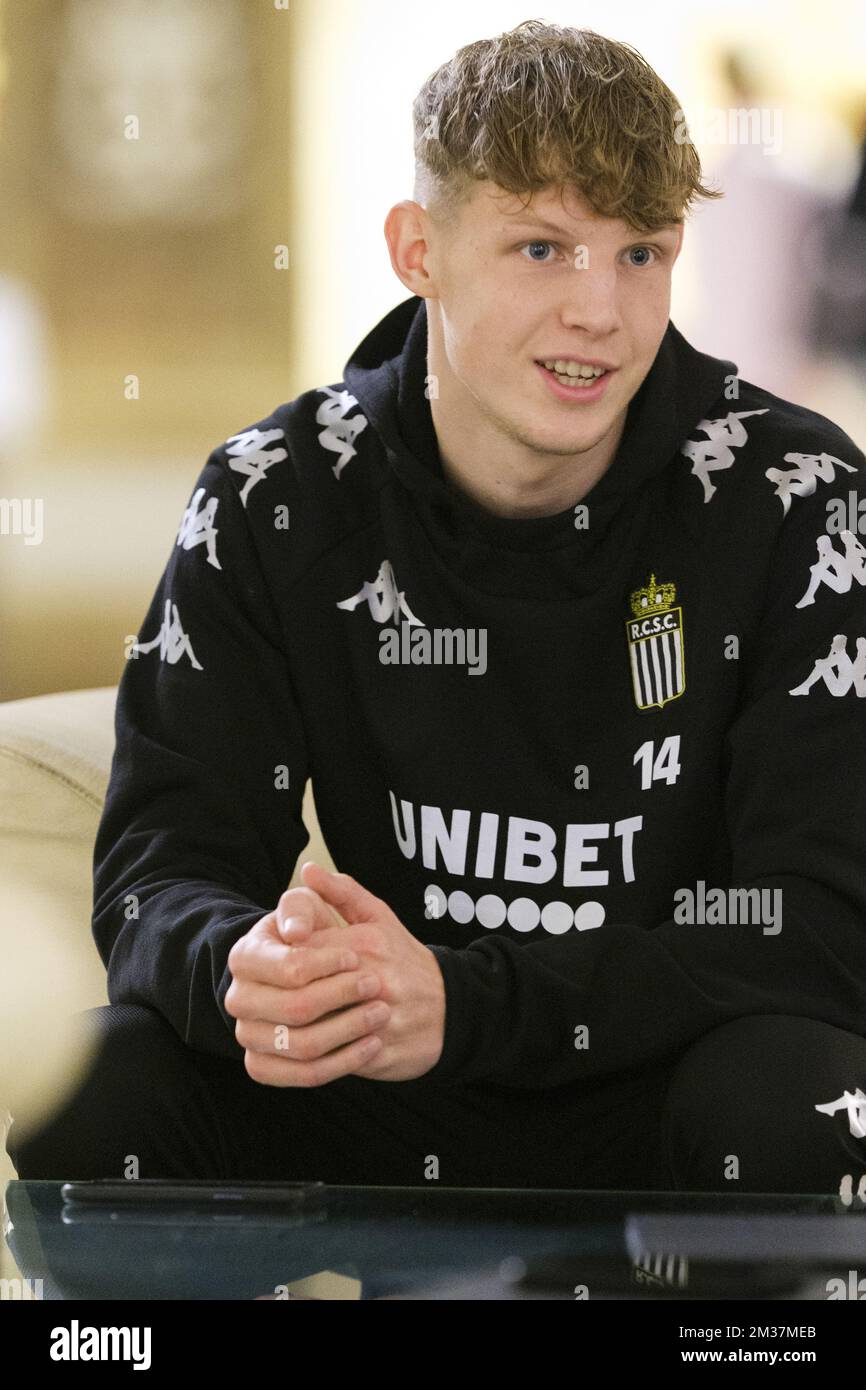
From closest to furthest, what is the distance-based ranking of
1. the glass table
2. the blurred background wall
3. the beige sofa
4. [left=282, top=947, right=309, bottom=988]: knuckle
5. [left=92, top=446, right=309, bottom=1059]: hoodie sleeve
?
1. the glass table
2. [left=282, top=947, right=309, bottom=988]: knuckle
3. [left=92, top=446, right=309, bottom=1059]: hoodie sleeve
4. the beige sofa
5. the blurred background wall

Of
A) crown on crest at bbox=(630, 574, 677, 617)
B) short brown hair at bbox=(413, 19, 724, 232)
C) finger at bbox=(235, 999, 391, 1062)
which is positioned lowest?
finger at bbox=(235, 999, 391, 1062)

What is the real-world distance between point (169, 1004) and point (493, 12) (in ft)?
5.95

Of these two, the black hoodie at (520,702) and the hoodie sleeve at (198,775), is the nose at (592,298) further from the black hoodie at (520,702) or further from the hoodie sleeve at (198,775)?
the hoodie sleeve at (198,775)

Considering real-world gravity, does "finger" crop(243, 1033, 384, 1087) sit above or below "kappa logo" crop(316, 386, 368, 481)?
below

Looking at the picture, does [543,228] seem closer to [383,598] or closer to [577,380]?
[577,380]

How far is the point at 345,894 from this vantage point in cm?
98

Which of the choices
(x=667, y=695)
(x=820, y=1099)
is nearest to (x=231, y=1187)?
(x=820, y=1099)

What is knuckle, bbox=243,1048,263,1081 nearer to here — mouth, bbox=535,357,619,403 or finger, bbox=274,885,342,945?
finger, bbox=274,885,342,945

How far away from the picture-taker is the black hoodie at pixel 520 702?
106 cm

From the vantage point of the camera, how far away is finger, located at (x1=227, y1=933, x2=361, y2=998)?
94 cm

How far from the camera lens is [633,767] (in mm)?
1150

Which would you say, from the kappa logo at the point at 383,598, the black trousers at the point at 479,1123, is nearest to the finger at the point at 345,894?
the black trousers at the point at 479,1123

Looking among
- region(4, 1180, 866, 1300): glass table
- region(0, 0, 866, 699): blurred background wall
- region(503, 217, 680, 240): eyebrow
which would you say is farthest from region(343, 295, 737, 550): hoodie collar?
region(0, 0, 866, 699): blurred background wall
